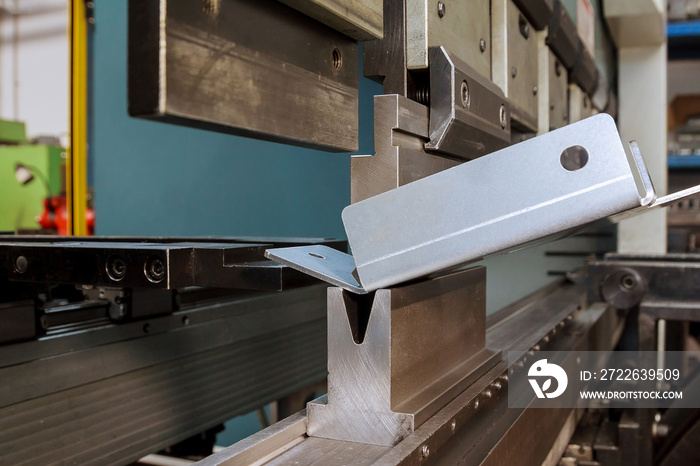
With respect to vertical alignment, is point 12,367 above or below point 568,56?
below

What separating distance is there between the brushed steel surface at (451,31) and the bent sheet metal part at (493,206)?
0.18m

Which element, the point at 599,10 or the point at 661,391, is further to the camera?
the point at 599,10

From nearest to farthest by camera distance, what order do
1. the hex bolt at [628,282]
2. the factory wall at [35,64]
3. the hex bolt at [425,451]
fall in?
the hex bolt at [425,451], the hex bolt at [628,282], the factory wall at [35,64]

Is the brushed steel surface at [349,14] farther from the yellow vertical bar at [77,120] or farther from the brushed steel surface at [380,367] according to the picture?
the yellow vertical bar at [77,120]

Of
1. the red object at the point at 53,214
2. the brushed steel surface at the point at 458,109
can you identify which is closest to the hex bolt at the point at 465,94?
the brushed steel surface at the point at 458,109

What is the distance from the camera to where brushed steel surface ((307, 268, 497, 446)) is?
18.0 inches

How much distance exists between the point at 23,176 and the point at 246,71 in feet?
10.5

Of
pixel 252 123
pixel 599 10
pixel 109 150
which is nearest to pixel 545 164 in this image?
pixel 252 123

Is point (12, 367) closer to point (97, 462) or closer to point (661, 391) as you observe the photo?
point (97, 462)

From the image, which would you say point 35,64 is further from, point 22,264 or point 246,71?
point 246,71

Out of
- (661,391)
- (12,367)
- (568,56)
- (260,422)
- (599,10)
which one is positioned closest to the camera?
(12,367)

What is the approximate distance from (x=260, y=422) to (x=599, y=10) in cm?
145

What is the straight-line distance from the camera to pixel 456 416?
0.51 metres

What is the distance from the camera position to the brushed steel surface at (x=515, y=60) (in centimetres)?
82
